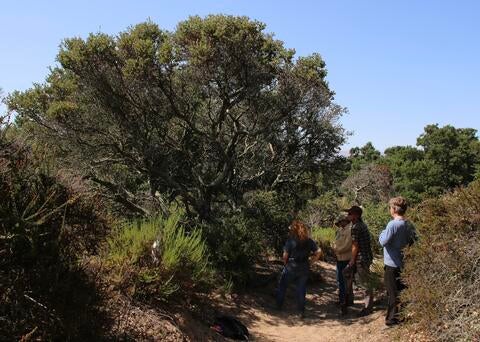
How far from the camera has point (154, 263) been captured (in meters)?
6.50

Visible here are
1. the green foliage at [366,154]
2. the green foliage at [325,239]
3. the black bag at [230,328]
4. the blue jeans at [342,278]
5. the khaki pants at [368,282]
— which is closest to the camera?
the black bag at [230,328]

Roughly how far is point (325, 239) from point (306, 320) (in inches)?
285

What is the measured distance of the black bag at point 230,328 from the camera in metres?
6.91

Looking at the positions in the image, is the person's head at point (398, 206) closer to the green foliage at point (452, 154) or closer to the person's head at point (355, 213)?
the person's head at point (355, 213)

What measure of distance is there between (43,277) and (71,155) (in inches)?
299

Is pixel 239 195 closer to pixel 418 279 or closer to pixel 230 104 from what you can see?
pixel 230 104

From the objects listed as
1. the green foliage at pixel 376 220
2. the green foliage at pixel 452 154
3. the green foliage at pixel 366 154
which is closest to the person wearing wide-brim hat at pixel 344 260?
the green foliage at pixel 376 220

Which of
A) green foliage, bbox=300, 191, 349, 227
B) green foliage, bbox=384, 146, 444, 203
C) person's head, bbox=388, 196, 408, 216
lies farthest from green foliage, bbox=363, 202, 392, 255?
green foliage, bbox=384, 146, 444, 203

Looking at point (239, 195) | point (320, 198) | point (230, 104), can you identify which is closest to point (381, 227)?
point (320, 198)

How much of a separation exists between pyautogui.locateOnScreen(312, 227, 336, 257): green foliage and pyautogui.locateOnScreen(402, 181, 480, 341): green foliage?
9.13 meters

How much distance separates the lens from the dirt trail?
23.8 ft

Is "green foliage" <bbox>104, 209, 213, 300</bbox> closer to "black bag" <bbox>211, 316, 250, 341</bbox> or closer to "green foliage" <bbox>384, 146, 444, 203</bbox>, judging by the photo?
"black bag" <bbox>211, 316, 250, 341</bbox>

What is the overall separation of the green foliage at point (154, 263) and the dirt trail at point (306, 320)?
1.24 metres

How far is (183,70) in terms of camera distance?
31.7 feet
